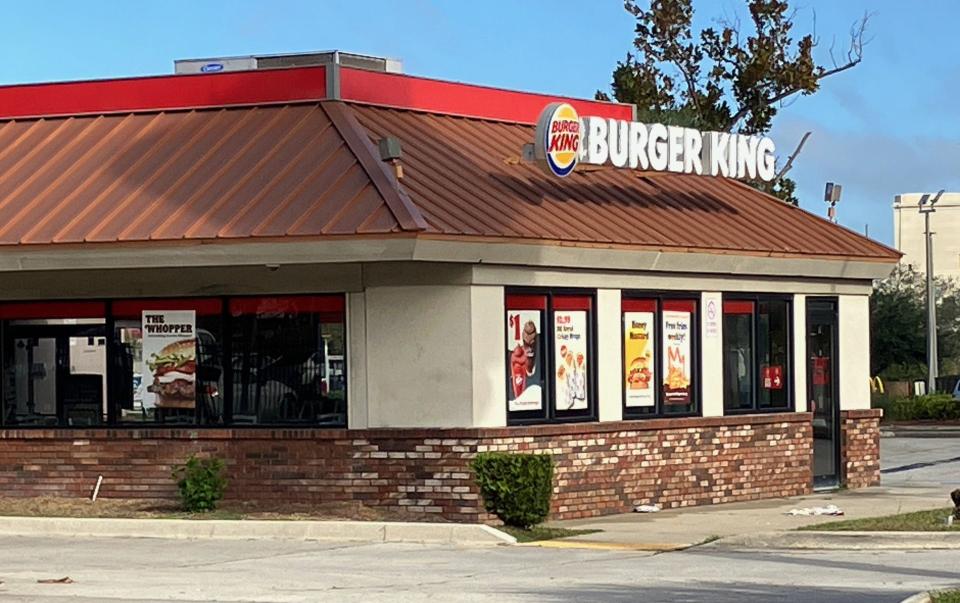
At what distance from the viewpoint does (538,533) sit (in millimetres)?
19609

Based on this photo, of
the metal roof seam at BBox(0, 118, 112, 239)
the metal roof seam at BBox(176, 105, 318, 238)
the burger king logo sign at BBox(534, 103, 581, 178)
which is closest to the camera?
the metal roof seam at BBox(176, 105, 318, 238)

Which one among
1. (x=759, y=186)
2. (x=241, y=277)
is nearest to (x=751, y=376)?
(x=241, y=277)

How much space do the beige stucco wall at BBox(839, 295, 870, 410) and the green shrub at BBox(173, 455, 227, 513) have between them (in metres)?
10.1

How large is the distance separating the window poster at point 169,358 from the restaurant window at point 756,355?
733 cm

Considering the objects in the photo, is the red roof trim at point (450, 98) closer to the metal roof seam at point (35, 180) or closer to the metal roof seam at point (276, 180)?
the metal roof seam at point (276, 180)

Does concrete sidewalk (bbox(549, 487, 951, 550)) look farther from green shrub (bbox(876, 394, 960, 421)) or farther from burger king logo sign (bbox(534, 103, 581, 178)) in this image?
green shrub (bbox(876, 394, 960, 421))

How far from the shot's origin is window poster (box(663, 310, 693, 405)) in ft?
77.3

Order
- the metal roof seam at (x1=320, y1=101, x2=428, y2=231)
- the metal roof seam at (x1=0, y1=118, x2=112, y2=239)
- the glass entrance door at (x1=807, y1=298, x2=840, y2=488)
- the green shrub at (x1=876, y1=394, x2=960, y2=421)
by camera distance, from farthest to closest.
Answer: the green shrub at (x1=876, y1=394, x2=960, y2=421), the glass entrance door at (x1=807, y1=298, x2=840, y2=488), the metal roof seam at (x1=0, y1=118, x2=112, y2=239), the metal roof seam at (x1=320, y1=101, x2=428, y2=231)

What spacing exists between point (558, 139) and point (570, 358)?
275 centimetres

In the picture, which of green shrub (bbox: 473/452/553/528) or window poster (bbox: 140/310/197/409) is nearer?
green shrub (bbox: 473/452/553/528)

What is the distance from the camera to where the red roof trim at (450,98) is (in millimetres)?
23172

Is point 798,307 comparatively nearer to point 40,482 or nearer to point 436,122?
point 436,122

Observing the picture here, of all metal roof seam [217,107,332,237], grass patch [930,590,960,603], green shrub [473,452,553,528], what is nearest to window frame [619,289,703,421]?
green shrub [473,452,553,528]

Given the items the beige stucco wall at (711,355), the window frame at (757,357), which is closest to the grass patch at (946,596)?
the beige stucco wall at (711,355)
